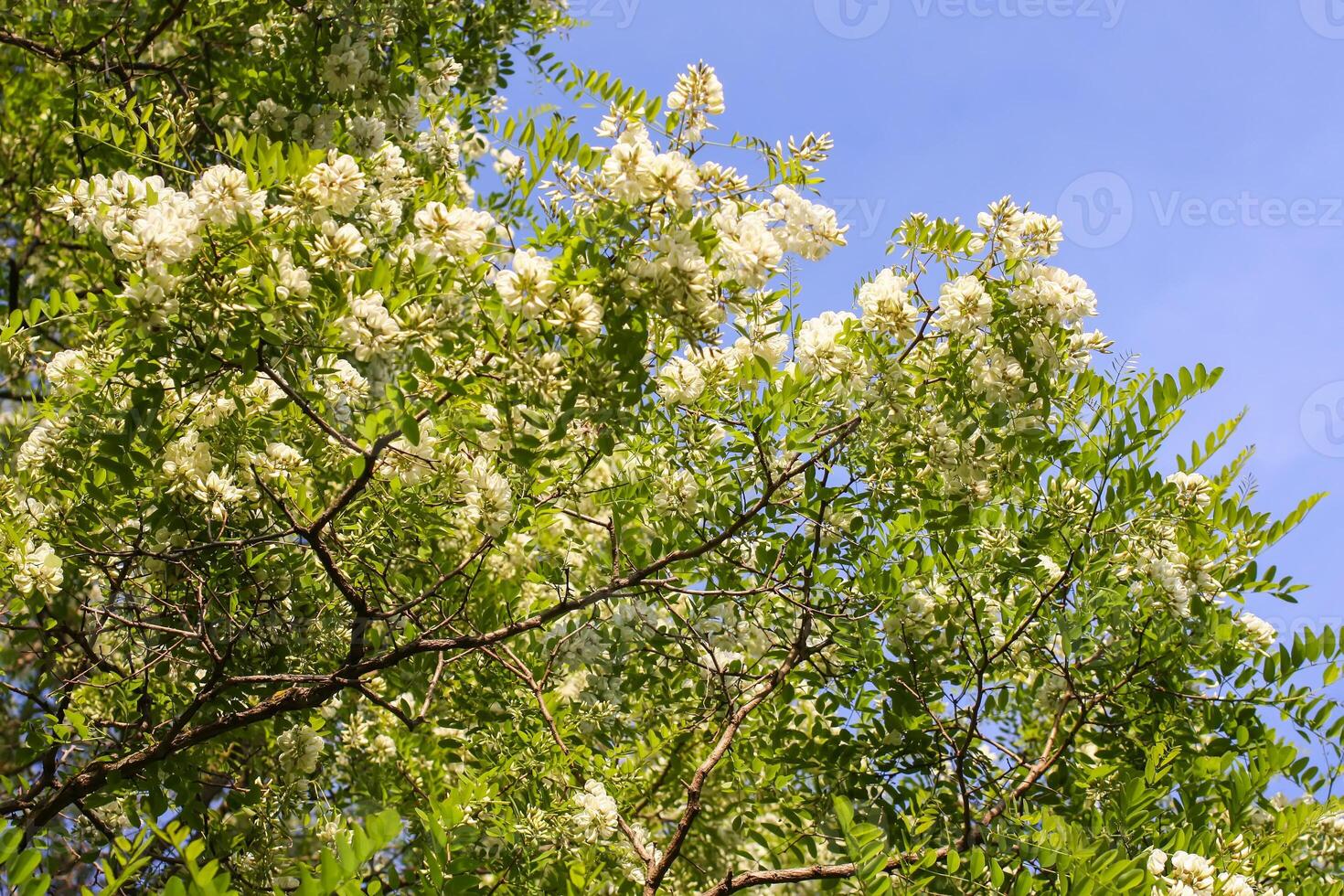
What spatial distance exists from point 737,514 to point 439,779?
6.67ft

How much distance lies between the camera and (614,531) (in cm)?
370

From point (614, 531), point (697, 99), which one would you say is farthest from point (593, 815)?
point (697, 99)

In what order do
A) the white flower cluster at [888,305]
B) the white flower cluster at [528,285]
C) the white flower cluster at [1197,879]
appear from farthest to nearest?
the white flower cluster at [888,305] → the white flower cluster at [1197,879] → the white flower cluster at [528,285]

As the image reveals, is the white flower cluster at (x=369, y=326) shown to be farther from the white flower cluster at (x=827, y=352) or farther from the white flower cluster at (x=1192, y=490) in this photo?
the white flower cluster at (x=1192, y=490)

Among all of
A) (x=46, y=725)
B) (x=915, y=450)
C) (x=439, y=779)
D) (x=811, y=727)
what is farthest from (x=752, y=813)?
(x=46, y=725)

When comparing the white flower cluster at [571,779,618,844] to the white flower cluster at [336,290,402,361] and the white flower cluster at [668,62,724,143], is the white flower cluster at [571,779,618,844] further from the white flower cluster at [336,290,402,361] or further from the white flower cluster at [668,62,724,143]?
the white flower cluster at [668,62,724,143]

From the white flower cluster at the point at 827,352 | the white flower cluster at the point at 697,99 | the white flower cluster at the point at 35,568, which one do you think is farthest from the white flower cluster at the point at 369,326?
the white flower cluster at the point at 35,568

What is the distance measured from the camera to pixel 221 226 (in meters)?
2.81

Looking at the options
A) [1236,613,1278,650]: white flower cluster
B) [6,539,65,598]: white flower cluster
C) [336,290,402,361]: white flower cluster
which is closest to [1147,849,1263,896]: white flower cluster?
[1236,613,1278,650]: white flower cluster

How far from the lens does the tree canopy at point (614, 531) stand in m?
2.77

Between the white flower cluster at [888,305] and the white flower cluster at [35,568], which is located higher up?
the white flower cluster at [888,305]

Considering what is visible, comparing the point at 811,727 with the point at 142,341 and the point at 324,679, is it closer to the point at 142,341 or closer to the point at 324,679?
the point at 324,679

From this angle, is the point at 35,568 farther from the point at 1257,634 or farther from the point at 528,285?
the point at 1257,634

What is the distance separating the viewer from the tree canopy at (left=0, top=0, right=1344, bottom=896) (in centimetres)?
277
